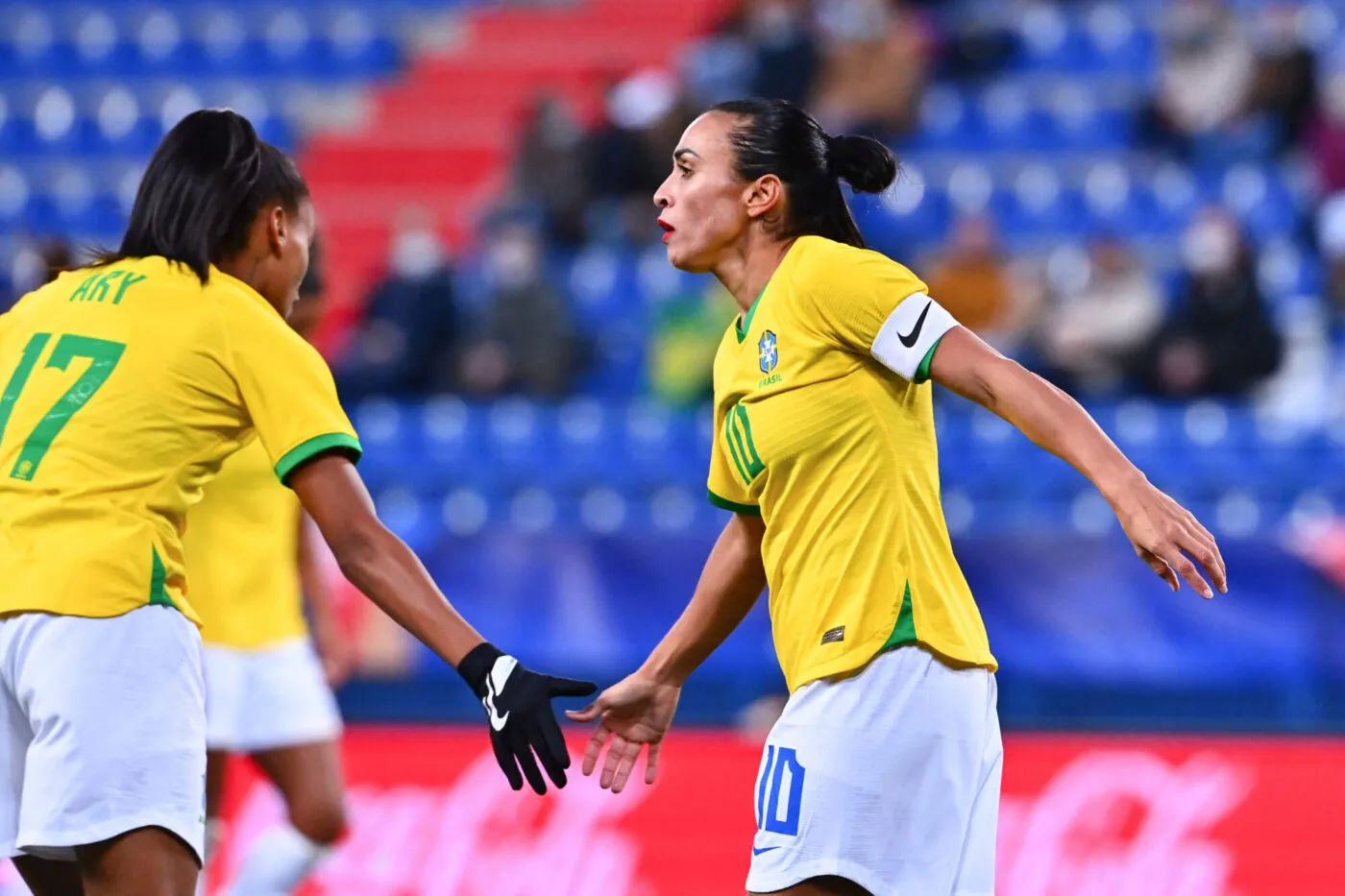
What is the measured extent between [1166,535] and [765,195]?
3.81 feet

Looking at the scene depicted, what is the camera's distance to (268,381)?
11.5 ft

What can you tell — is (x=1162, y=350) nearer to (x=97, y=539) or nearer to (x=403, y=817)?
(x=403, y=817)

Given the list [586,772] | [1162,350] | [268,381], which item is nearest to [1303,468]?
[1162,350]

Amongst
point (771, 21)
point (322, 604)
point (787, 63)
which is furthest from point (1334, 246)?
point (322, 604)

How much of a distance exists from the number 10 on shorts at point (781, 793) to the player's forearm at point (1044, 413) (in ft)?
2.54

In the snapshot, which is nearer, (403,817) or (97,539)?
(97,539)

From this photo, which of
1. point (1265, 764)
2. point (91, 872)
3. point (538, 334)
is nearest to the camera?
point (91, 872)

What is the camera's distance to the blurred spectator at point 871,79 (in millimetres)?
12711

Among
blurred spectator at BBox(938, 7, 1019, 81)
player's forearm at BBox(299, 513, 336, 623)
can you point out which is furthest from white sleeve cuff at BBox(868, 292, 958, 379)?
blurred spectator at BBox(938, 7, 1019, 81)

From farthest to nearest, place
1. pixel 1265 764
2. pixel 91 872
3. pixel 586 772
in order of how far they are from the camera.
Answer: pixel 1265 764, pixel 586 772, pixel 91 872

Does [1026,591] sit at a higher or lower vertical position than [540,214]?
lower

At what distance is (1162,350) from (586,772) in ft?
24.0

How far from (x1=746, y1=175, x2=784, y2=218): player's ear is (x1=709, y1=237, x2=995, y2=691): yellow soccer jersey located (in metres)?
0.16

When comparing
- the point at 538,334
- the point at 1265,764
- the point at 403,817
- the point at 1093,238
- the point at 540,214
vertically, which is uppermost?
the point at 1093,238
